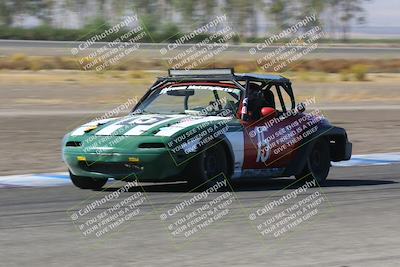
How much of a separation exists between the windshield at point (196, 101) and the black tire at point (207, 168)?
2.24ft

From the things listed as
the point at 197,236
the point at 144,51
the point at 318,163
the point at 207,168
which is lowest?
the point at 144,51

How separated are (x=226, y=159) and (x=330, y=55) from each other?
5810cm

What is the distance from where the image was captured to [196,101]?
1164 cm

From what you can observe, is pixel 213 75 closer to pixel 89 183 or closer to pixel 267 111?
pixel 267 111

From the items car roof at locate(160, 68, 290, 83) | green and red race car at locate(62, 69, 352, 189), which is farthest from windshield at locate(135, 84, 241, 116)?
car roof at locate(160, 68, 290, 83)

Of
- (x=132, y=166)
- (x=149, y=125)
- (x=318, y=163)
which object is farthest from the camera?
(x=318, y=163)

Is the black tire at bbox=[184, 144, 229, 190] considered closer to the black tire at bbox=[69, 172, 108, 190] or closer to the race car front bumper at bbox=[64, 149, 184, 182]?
the race car front bumper at bbox=[64, 149, 184, 182]

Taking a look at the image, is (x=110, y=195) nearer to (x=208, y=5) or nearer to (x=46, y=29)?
(x=46, y=29)

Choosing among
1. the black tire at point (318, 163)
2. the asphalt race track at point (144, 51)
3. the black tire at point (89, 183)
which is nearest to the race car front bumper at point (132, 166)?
the black tire at point (89, 183)

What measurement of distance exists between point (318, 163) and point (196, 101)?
6.55 ft

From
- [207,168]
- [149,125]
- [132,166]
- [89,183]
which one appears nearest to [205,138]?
[207,168]

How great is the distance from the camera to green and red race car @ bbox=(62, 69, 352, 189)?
1051 centimetres

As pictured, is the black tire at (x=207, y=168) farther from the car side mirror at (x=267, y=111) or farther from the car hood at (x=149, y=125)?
the car side mirror at (x=267, y=111)

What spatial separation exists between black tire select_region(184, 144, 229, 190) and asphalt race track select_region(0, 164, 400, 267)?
204 millimetres
